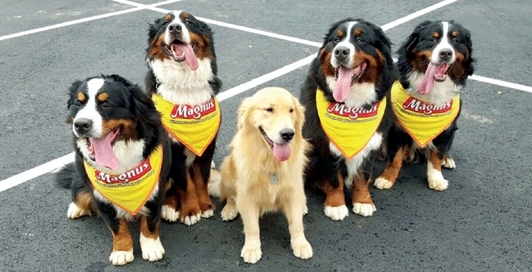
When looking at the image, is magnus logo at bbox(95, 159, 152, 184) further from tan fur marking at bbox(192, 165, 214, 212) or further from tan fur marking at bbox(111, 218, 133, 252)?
tan fur marking at bbox(192, 165, 214, 212)

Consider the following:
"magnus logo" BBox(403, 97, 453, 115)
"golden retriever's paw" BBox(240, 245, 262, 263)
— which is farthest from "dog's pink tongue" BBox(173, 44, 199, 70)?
"magnus logo" BBox(403, 97, 453, 115)

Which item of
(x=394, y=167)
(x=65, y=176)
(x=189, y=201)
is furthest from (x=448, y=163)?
(x=65, y=176)

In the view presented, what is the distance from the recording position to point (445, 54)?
13.7 feet

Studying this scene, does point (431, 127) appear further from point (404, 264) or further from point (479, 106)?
point (479, 106)

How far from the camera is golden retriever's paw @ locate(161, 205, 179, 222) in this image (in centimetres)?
433

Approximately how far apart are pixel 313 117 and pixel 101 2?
25.9ft

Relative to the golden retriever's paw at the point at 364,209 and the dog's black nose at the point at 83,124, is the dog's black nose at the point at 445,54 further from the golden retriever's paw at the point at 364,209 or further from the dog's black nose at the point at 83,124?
the dog's black nose at the point at 83,124

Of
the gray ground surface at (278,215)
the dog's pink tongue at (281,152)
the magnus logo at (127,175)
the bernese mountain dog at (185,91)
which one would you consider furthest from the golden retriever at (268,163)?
the magnus logo at (127,175)

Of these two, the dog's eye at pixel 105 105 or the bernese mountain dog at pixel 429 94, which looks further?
the bernese mountain dog at pixel 429 94

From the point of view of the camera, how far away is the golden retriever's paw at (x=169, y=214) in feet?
14.2

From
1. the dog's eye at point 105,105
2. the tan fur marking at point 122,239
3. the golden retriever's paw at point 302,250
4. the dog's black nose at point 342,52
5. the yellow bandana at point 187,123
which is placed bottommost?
the golden retriever's paw at point 302,250

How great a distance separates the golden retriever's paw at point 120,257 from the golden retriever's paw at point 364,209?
2024 millimetres

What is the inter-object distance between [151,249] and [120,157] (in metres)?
0.85

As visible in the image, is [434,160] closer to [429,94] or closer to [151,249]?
[429,94]
